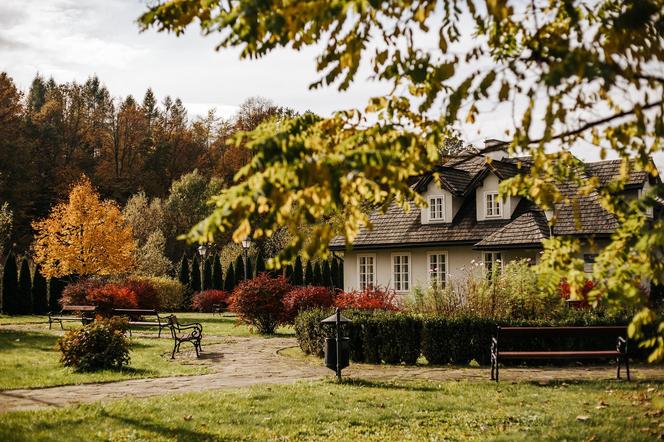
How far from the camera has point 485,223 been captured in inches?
1060

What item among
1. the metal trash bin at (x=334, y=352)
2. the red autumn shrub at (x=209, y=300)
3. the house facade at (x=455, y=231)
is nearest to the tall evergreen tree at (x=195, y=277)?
the red autumn shrub at (x=209, y=300)

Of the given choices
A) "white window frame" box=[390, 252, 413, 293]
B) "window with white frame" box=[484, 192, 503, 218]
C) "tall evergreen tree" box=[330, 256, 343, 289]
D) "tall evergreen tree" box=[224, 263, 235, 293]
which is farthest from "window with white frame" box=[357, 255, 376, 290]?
A: "tall evergreen tree" box=[330, 256, 343, 289]

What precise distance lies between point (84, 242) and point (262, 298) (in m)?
15.8

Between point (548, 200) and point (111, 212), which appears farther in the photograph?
point (111, 212)

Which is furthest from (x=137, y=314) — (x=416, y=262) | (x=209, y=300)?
(x=209, y=300)

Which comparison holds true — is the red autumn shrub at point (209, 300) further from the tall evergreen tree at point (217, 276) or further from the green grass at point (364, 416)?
the green grass at point (364, 416)

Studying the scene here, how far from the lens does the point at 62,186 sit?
53688 mm

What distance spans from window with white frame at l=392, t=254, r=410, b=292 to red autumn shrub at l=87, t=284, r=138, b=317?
10486 mm

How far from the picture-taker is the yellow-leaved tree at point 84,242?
34.5m

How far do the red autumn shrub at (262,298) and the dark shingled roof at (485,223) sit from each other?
14.0 ft

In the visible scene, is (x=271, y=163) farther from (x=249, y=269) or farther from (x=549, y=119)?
(x=249, y=269)

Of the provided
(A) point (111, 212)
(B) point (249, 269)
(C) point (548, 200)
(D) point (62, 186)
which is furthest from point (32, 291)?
(C) point (548, 200)

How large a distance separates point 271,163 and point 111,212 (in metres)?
33.9

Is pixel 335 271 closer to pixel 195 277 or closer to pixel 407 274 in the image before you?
pixel 195 277
